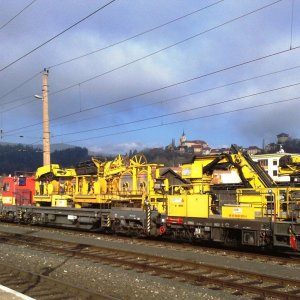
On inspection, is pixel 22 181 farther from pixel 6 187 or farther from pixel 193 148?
pixel 193 148

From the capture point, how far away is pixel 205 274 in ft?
38.5

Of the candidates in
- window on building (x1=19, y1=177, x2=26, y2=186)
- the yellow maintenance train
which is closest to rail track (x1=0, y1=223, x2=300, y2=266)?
the yellow maintenance train

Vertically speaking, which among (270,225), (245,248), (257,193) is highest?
(257,193)

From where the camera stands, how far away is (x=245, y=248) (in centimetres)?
1777

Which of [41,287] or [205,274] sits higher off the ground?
[41,287]

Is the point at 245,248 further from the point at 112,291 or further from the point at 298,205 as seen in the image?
the point at 112,291

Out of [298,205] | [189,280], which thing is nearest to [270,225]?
[298,205]

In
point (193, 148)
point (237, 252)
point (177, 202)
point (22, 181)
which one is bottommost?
point (237, 252)

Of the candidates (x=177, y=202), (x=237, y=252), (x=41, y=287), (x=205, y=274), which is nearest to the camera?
(x=41, y=287)

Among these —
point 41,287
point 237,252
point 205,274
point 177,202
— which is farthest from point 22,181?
point 41,287

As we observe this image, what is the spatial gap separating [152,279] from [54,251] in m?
6.23

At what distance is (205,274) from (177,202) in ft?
24.4

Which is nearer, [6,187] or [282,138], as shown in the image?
[6,187]

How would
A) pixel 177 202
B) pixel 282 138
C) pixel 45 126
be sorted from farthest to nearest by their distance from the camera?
pixel 282 138 → pixel 45 126 → pixel 177 202
